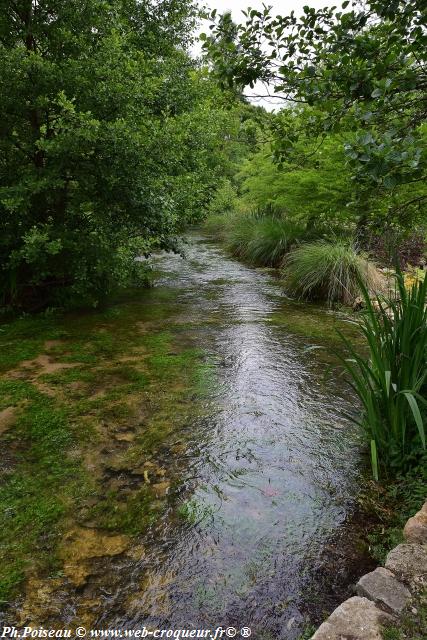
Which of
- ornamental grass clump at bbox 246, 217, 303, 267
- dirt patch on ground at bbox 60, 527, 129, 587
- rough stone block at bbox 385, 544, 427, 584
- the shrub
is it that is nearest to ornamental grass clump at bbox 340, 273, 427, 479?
rough stone block at bbox 385, 544, 427, 584

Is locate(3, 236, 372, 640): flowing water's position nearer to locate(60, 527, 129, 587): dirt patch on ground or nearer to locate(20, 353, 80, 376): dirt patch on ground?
locate(60, 527, 129, 587): dirt patch on ground

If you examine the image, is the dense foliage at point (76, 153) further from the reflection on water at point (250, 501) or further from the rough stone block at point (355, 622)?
the rough stone block at point (355, 622)

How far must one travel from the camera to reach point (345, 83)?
2.41 meters

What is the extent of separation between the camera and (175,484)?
274 centimetres

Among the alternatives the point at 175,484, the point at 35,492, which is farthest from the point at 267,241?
the point at 35,492

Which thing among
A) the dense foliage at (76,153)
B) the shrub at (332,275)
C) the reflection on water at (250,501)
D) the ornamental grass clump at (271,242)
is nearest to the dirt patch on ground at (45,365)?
the dense foliage at (76,153)

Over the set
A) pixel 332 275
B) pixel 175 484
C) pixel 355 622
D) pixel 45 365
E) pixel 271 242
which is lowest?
pixel 45 365

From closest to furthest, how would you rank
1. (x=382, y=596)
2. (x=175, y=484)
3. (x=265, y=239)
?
(x=382, y=596) → (x=175, y=484) → (x=265, y=239)

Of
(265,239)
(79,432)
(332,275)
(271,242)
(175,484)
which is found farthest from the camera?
(265,239)

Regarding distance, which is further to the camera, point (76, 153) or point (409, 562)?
point (76, 153)

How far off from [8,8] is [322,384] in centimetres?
584

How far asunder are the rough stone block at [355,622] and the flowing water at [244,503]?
28 centimetres

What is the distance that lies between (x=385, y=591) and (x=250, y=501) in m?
0.97

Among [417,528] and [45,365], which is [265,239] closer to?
[45,365]
